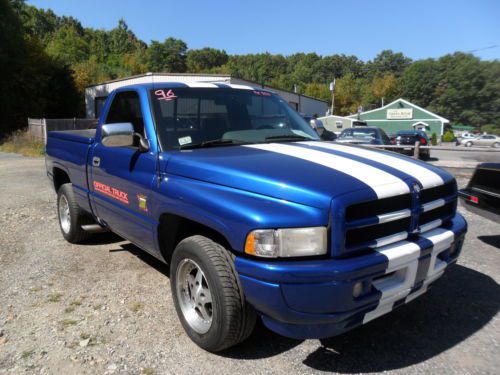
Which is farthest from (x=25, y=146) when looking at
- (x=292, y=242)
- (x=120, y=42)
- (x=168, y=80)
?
(x=120, y=42)

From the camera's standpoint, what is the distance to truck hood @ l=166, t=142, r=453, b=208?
2.39m

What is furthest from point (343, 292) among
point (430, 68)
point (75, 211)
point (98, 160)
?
point (430, 68)

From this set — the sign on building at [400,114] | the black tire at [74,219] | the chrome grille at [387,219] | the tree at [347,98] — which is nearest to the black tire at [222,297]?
the chrome grille at [387,219]

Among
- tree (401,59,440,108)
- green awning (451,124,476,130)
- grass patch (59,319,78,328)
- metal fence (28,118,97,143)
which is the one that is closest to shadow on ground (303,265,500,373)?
grass patch (59,319,78,328)

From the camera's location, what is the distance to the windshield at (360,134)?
14594mm

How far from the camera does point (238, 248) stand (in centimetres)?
245

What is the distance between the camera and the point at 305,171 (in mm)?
2598

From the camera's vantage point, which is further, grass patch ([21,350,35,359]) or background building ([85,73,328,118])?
background building ([85,73,328,118])

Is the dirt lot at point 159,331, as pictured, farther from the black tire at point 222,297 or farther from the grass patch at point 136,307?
the black tire at point 222,297

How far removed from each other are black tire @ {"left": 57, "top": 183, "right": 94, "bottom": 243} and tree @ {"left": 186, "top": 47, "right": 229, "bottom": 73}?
369 ft

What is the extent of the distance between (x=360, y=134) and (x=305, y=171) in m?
12.9

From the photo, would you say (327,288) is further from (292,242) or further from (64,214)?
(64,214)

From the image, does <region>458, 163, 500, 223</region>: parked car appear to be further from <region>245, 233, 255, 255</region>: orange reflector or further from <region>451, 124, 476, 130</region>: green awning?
<region>451, 124, 476, 130</region>: green awning

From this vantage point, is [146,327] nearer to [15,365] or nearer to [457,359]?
[15,365]
